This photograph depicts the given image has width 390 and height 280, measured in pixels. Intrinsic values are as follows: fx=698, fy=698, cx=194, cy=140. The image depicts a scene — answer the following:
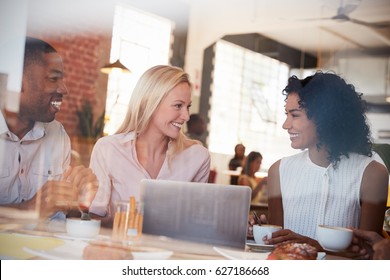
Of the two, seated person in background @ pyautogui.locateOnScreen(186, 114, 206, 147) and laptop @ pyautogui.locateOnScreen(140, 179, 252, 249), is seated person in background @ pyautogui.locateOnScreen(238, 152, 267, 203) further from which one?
seated person in background @ pyautogui.locateOnScreen(186, 114, 206, 147)

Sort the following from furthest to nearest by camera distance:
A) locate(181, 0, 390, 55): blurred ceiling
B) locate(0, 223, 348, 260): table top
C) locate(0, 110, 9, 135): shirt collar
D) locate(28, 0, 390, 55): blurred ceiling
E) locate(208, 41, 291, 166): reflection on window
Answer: locate(181, 0, 390, 55): blurred ceiling → locate(208, 41, 291, 166): reflection on window → locate(28, 0, 390, 55): blurred ceiling → locate(0, 110, 9, 135): shirt collar → locate(0, 223, 348, 260): table top

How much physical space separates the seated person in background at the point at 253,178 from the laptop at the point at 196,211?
0.18m

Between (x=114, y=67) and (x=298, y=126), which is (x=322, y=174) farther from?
(x=114, y=67)

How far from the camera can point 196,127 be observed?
3.53 meters

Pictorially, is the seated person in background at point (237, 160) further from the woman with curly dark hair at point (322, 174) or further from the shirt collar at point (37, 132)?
the shirt collar at point (37, 132)

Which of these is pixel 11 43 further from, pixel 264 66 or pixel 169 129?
pixel 264 66

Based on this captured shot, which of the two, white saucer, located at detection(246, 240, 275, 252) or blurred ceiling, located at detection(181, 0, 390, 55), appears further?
blurred ceiling, located at detection(181, 0, 390, 55)

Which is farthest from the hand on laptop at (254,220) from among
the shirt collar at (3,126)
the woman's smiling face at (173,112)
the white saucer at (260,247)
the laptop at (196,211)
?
the shirt collar at (3,126)

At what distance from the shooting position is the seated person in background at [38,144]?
10.5ft

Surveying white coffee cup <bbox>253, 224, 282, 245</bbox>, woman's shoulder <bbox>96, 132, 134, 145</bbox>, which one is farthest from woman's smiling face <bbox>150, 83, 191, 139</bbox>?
white coffee cup <bbox>253, 224, 282, 245</bbox>

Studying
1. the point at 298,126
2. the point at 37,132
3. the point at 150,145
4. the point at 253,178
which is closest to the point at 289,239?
the point at 253,178

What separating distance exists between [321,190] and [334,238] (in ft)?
2.42

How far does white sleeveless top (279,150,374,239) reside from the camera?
147 inches

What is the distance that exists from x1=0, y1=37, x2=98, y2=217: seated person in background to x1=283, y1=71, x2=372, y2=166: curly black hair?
1.26 metres
